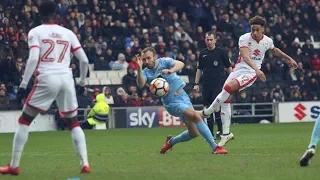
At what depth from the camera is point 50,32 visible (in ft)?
40.8

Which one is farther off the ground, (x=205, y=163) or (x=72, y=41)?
(x=72, y=41)

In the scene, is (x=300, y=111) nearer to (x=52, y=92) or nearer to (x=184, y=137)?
(x=184, y=137)

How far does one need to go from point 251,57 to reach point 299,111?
16.2 meters

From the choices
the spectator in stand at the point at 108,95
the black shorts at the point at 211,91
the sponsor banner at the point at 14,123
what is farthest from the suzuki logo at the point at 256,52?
the spectator in stand at the point at 108,95

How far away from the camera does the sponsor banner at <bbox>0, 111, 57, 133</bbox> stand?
30000 mm

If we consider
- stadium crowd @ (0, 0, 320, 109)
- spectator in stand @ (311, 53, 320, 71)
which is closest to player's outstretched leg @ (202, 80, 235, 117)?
stadium crowd @ (0, 0, 320, 109)

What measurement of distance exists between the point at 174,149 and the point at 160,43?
17.9 m

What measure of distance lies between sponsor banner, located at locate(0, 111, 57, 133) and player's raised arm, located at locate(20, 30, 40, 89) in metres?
17.9

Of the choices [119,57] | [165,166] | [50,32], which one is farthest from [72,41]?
[119,57]

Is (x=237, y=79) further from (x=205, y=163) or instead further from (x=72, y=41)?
(x=72, y=41)

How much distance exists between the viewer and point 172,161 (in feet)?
47.1

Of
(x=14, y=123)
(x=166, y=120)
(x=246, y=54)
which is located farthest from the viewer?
(x=166, y=120)

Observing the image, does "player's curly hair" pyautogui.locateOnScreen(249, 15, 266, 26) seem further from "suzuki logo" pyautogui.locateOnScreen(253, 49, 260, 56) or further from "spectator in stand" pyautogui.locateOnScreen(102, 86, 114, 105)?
"spectator in stand" pyautogui.locateOnScreen(102, 86, 114, 105)

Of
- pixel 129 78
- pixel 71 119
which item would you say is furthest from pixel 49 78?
pixel 129 78
